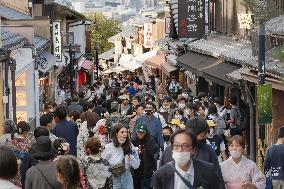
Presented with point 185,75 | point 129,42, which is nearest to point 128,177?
point 185,75

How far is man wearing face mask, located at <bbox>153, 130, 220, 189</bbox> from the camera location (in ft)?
28.0

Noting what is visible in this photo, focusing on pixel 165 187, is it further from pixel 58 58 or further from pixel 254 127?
pixel 58 58

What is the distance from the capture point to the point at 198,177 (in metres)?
8.59

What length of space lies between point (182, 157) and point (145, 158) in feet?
22.3

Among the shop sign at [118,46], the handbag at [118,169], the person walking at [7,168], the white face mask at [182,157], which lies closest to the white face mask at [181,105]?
the handbag at [118,169]

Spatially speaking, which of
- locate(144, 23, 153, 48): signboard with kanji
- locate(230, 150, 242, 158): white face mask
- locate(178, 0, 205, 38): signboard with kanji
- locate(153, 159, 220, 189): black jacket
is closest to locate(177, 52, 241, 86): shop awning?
locate(178, 0, 205, 38): signboard with kanji

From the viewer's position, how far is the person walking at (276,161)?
1291 centimetres

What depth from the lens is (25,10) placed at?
41.8m

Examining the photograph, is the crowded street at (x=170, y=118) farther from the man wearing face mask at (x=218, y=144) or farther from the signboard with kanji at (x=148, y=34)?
the signboard with kanji at (x=148, y=34)

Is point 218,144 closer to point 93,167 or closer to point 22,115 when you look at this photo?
point 93,167

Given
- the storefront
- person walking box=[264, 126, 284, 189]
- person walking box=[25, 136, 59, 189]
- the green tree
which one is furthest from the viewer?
the green tree

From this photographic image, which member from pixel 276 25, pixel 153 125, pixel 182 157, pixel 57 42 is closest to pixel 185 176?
Result: pixel 182 157

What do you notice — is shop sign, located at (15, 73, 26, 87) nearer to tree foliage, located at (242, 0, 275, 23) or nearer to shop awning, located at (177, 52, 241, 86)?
shop awning, located at (177, 52, 241, 86)

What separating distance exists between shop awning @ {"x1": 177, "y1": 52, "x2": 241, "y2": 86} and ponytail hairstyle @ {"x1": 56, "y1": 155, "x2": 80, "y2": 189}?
15660 mm
